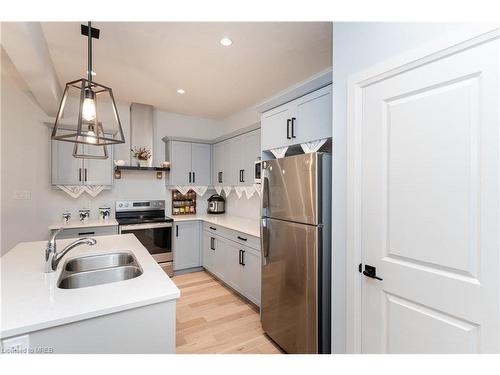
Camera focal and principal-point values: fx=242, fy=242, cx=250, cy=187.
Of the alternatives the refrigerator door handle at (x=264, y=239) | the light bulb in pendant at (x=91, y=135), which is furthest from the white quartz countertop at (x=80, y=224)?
the refrigerator door handle at (x=264, y=239)

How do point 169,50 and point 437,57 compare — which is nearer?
point 437,57

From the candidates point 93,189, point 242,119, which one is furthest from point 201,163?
point 93,189

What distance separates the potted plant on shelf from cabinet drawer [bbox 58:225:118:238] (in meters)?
1.10

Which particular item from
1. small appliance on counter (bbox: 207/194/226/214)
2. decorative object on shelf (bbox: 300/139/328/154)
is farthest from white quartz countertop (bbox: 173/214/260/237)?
decorative object on shelf (bbox: 300/139/328/154)

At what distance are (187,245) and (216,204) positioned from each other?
935 mm

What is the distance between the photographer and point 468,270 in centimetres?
102

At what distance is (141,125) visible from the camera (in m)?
3.91

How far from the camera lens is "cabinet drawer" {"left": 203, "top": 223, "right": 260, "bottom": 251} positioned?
107 inches

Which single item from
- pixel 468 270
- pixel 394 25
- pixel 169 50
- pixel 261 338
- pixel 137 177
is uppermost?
pixel 169 50

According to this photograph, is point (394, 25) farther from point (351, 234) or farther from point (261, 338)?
point (261, 338)

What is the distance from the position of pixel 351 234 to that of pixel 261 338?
146 centimetres

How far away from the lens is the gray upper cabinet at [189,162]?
13.2ft

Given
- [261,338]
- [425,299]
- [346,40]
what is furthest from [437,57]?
[261,338]
